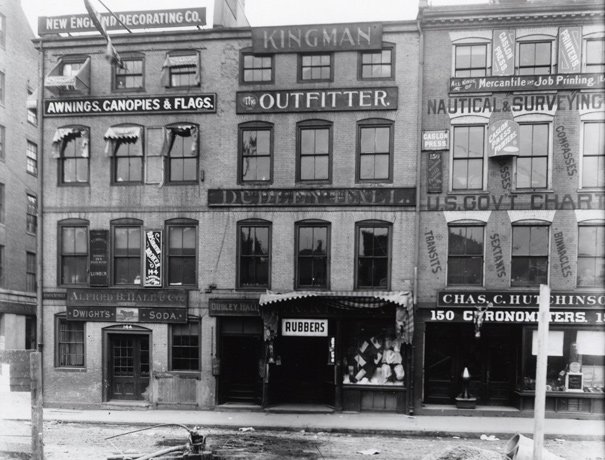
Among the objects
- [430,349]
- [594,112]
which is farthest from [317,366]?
[594,112]

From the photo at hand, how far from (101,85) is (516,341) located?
1754 cm

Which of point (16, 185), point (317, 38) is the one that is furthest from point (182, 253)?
point (16, 185)

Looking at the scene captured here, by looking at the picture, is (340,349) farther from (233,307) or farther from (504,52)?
(504,52)

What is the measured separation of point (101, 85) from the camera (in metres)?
17.1

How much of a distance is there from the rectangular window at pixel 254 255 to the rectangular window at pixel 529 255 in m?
8.49

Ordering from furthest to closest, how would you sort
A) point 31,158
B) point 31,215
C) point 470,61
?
point 31,158 < point 31,215 < point 470,61

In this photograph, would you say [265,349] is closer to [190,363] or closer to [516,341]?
[190,363]

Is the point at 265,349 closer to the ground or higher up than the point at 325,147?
closer to the ground

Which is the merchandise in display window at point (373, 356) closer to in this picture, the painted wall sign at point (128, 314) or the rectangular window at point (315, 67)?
the painted wall sign at point (128, 314)

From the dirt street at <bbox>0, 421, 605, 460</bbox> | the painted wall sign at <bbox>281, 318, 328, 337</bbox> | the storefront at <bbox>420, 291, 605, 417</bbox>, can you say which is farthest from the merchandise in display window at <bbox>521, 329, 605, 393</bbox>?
the painted wall sign at <bbox>281, 318, 328, 337</bbox>

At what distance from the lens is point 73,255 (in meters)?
17.2

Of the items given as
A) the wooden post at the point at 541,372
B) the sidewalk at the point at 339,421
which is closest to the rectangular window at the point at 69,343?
the sidewalk at the point at 339,421

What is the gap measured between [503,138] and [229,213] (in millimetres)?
9749

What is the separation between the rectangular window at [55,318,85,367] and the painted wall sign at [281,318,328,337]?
7.81 m
